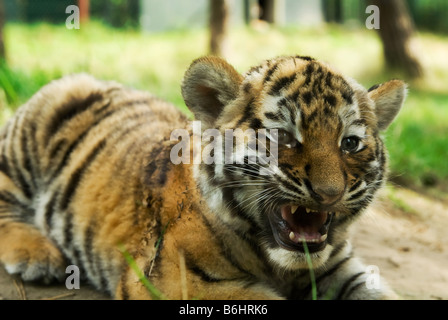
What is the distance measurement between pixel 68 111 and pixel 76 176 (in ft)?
1.90

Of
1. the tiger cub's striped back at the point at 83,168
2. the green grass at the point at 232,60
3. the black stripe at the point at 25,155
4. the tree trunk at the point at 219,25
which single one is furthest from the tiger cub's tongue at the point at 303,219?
the tree trunk at the point at 219,25

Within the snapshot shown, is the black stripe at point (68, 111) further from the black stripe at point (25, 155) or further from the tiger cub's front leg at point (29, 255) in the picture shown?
the tiger cub's front leg at point (29, 255)

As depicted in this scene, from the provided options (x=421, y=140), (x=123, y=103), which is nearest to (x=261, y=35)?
(x=421, y=140)

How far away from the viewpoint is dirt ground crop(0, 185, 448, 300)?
3510 millimetres

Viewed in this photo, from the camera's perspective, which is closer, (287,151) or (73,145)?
(287,151)

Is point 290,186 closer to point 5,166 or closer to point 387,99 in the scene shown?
point 387,99

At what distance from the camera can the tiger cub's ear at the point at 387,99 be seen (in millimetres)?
3070

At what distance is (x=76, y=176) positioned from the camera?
3.92m

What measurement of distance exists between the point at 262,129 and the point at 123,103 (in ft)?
5.79

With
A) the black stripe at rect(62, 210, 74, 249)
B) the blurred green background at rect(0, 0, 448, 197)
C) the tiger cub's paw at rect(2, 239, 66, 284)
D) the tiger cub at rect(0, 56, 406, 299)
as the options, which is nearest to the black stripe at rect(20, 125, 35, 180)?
the tiger cub at rect(0, 56, 406, 299)

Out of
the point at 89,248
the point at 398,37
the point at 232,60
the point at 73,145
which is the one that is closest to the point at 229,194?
the point at 89,248

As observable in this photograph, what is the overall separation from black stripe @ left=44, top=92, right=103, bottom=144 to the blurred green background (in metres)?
2.14

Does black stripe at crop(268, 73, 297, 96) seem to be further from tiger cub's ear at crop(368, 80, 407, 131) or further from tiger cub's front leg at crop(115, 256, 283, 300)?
tiger cub's front leg at crop(115, 256, 283, 300)

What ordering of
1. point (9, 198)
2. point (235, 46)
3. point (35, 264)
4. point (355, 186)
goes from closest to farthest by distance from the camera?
point (355, 186)
point (35, 264)
point (9, 198)
point (235, 46)
